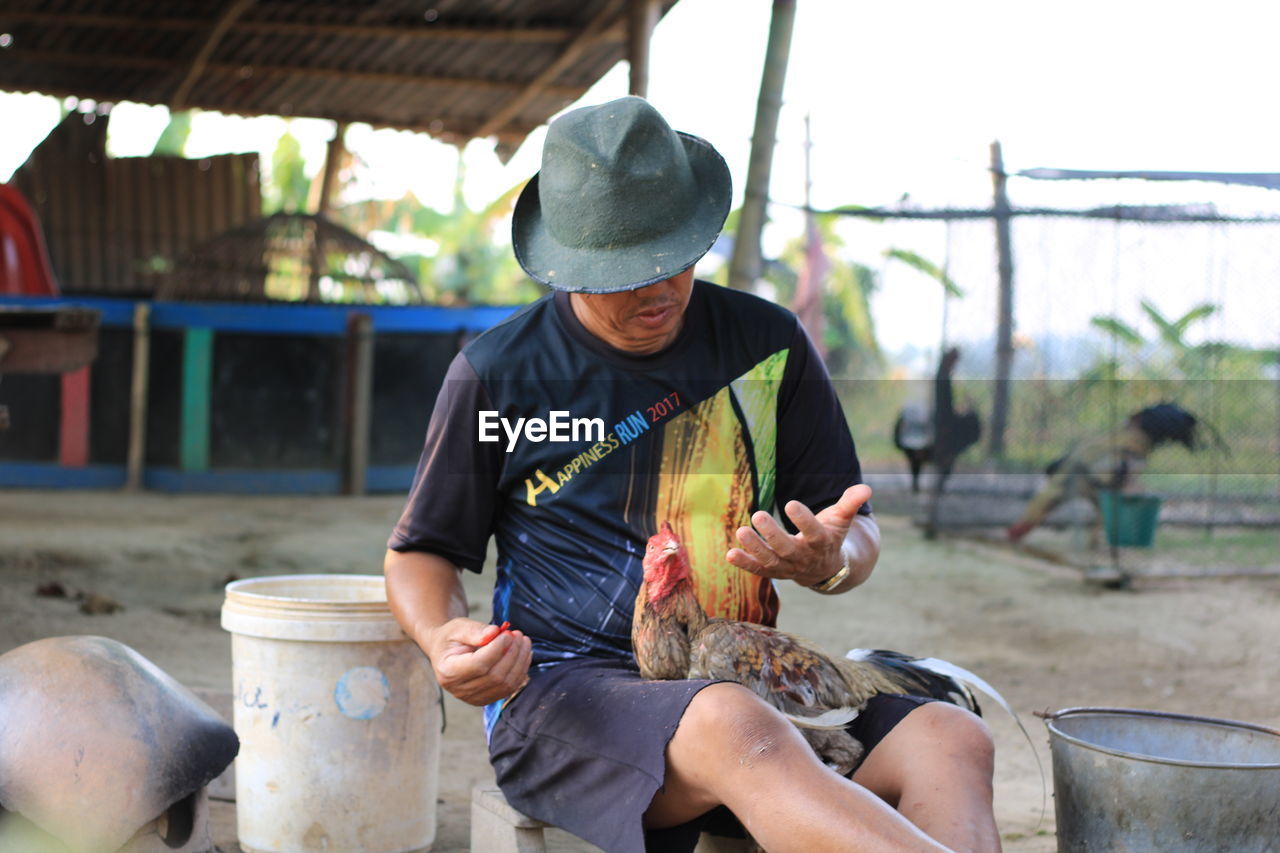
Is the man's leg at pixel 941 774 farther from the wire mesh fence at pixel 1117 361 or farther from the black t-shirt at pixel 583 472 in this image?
the wire mesh fence at pixel 1117 361

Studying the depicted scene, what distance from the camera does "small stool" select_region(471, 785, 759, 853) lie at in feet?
8.03

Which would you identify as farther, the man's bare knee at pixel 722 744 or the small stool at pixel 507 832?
the small stool at pixel 507 832

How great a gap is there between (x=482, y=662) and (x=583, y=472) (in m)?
0.53

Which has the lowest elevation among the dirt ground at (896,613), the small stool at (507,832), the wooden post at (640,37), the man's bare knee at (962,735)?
the dirt ground at (896,613)

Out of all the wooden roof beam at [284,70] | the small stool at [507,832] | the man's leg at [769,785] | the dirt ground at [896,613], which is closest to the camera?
the man's leg at [769,785]

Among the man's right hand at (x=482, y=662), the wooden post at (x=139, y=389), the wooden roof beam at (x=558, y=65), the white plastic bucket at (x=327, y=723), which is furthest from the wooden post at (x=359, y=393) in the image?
the man's right hand at (x=482, y=662)

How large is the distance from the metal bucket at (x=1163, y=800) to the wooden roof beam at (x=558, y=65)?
27.3ft

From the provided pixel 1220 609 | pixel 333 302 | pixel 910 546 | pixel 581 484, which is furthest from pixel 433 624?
pixel 333 302

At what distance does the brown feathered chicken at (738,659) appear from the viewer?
7.82 ft

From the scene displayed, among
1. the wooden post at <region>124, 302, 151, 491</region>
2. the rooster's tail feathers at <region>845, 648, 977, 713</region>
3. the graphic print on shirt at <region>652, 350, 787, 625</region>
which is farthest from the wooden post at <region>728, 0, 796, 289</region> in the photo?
the wooden post at <region>124, 302, 151, 491</region>

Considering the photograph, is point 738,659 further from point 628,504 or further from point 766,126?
point 766,126

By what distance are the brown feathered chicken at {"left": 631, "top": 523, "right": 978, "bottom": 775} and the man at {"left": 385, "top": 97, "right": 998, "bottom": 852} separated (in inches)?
2.6

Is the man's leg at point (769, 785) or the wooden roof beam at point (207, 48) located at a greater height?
the wooden roof beam at point (207, 48)

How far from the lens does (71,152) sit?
1209 cm
